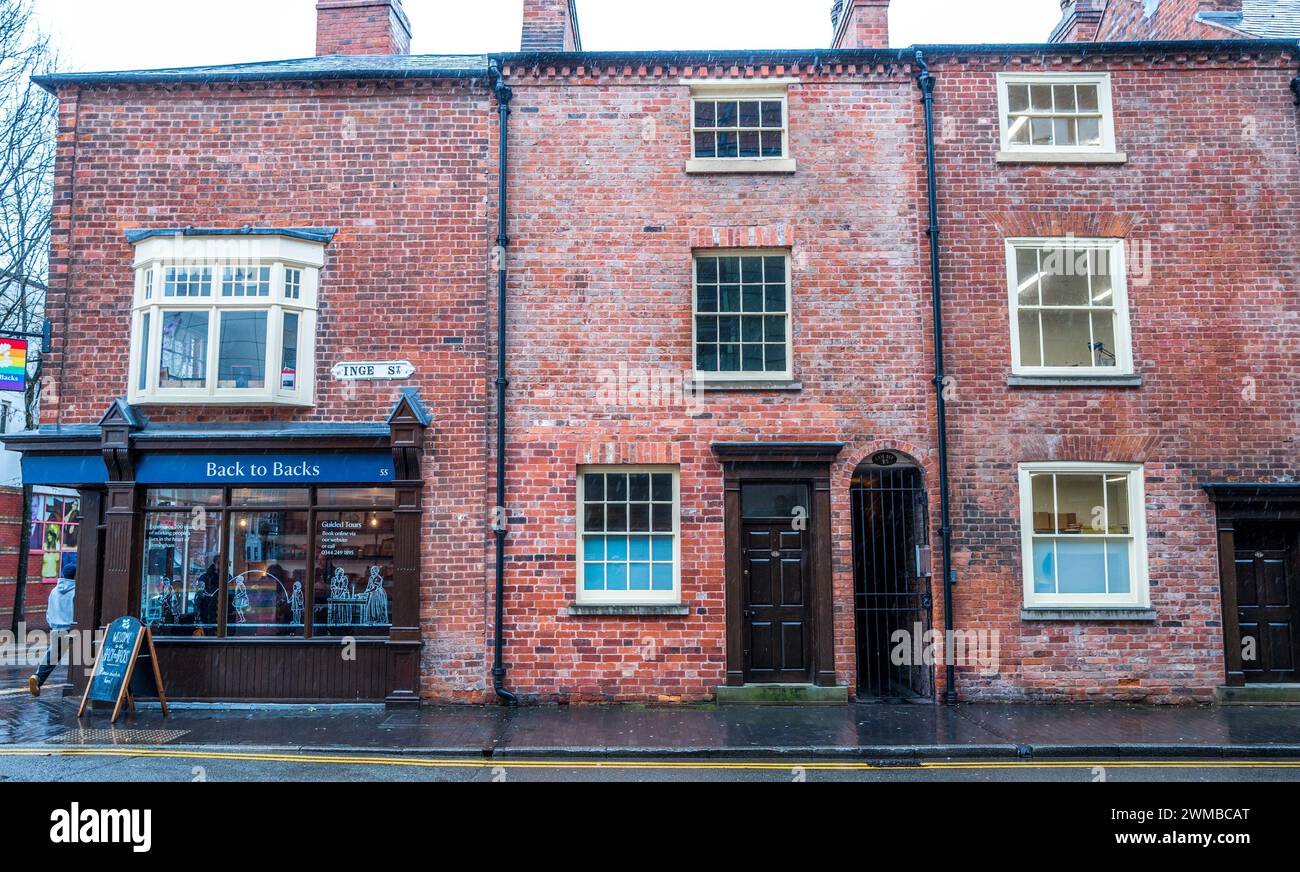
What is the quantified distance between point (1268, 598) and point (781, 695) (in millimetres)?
6955

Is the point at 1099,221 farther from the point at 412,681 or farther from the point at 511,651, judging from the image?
the point at 412,681

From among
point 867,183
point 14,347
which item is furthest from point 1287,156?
point 14,347

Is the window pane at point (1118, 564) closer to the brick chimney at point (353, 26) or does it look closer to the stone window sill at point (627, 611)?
the stone window sill at point (627, 611)

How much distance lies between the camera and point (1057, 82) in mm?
13258

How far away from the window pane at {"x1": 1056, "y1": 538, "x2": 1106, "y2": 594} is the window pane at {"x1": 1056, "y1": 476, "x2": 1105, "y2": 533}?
194mm

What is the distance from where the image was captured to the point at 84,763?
8766mm

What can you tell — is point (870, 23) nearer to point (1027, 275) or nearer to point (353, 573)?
point (1027, 275)

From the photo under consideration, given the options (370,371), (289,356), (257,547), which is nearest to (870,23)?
(370,371)

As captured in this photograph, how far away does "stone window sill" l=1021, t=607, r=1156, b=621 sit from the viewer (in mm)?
12172

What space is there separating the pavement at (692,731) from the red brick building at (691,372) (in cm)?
67

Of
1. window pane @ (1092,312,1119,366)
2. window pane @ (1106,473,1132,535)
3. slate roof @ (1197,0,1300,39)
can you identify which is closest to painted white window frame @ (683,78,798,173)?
window pane @ (1092,312,1119,366)

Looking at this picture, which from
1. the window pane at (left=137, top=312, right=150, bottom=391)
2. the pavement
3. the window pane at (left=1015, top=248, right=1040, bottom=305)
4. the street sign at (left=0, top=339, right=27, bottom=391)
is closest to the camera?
the pavement

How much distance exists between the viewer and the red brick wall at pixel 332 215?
41.3 feet

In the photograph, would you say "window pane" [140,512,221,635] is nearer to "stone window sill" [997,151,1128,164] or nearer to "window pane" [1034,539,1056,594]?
"window pane" [1034,539,1056,594]
